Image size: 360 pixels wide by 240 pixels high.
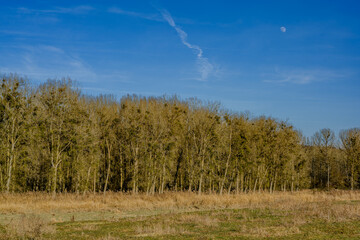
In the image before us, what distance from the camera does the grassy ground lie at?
620 inches

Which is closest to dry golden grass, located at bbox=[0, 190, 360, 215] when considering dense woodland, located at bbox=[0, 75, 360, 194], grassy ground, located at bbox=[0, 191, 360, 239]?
grassy ground, located at bbox=[0, 191, 360, 239]

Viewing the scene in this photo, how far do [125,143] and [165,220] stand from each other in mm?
32045

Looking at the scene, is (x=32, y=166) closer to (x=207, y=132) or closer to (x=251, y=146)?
(x=207, y=132)

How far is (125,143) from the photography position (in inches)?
2053

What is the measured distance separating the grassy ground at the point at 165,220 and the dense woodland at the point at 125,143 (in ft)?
26.6

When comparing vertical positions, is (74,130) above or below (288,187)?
above

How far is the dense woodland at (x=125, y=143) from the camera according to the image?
121 ft

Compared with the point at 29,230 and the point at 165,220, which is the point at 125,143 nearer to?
the point at 165,220

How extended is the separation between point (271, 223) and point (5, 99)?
3136 centimetres

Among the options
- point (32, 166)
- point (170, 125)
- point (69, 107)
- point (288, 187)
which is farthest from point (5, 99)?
point (288, 187)

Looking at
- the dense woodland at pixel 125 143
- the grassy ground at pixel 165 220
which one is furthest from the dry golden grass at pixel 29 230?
the dense woodland at pixel 125 143

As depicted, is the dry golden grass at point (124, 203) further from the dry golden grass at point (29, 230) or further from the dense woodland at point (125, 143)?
the dry golden grass at point (29, 230)

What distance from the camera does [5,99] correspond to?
35.6 metres

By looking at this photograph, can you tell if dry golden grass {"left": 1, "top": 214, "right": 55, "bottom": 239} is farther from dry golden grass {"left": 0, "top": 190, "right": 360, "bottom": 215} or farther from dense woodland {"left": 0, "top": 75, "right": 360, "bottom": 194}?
dense woodland {"left": 0, "top": 75, "right": 360, "bottom": 194}
